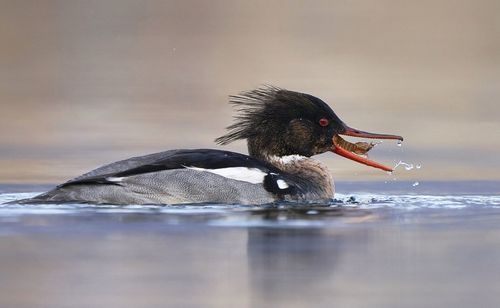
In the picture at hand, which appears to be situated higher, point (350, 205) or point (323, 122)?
point (323, 122)

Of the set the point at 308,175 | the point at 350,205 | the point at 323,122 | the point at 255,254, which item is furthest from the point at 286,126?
the point at 255,254

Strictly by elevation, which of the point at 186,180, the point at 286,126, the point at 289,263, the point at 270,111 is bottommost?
the point at 289,263

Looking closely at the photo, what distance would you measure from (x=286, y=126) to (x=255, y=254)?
3414 millimetres

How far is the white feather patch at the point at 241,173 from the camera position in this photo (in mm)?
10734

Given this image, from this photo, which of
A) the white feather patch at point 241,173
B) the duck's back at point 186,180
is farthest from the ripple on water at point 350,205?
the white feather patch at point 241,173

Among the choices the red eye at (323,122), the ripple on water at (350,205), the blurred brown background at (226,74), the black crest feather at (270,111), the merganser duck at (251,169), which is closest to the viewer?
the ripple on water at (350,205)

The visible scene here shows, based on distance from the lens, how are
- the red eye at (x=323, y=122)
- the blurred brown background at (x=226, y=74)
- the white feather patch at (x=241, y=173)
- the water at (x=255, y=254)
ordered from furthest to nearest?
the blurred brown background at (x=226, y=74), the red eye at (x=323, y=122), the white feather patch at (x=241, y=173), the water at (x=255, y=254)

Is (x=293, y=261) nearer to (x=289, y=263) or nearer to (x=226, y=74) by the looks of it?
(x=289, y=263)

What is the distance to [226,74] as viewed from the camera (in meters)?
19.8

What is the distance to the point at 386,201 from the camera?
1108 centimetres

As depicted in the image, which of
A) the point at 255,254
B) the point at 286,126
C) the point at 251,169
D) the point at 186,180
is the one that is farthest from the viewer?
the point at 286,126

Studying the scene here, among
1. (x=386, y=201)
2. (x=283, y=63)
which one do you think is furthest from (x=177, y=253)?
(x=283, y=63)

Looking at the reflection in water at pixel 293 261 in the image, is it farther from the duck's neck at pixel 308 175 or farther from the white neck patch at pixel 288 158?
the white neck patch at pixel 288 158

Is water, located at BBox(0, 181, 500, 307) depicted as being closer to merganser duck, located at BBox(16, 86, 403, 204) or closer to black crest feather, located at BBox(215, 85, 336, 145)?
merganser duck, located at BBox(16, 86, 403, 204)
